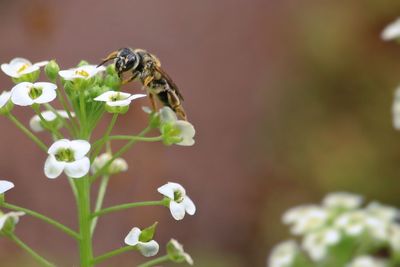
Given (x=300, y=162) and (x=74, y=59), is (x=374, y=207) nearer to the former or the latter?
(x=300, y=162)

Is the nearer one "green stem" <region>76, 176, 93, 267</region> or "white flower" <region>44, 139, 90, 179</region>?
"white flower" <region>44, 139, 90, 179</region>

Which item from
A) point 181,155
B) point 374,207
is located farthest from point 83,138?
point 181,155

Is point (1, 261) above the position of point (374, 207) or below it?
above

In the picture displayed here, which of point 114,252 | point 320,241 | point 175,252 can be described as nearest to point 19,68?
point 114,252

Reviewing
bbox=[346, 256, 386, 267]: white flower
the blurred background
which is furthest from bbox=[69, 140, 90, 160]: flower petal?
the blurred background

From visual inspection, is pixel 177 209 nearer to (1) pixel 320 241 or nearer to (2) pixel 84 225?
(2) pixel 84 225

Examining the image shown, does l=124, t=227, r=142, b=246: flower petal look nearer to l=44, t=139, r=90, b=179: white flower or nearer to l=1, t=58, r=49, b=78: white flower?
l=44, t=139, r=90, b=179: white flower

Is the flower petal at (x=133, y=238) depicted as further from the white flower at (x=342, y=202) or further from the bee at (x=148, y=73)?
the white flower at (x=342, y=202)
